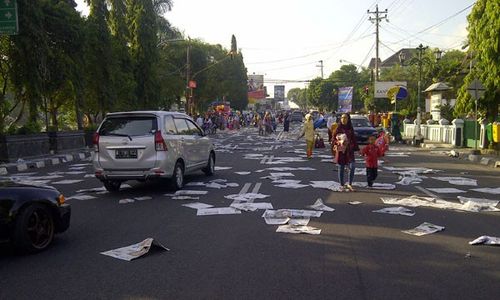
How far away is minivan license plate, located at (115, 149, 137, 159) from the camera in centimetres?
1099

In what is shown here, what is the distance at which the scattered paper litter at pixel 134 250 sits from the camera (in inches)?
247

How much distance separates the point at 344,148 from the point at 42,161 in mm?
12077

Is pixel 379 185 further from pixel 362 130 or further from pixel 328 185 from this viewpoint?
pixel 362 130

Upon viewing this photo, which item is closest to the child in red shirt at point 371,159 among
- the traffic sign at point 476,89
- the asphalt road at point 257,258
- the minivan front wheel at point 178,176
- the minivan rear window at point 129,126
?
the asphalt road at point 257,258

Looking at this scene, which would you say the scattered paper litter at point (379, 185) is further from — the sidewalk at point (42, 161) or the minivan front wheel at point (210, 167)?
the sidewalk at point (42, 161)

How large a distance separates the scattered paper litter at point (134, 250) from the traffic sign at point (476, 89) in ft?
53.3

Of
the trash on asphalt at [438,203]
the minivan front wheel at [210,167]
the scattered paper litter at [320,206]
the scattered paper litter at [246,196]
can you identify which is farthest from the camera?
the minivan front wheel at [210,167]

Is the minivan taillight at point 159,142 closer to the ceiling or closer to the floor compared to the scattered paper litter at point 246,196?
closer to the ceiling

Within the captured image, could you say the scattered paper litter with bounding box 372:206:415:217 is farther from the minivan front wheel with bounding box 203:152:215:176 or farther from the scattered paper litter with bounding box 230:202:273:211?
the minivan front wheel with bounding box 203:152:215:176

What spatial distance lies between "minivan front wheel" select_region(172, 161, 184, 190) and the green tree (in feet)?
42.4

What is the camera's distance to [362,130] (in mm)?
27000

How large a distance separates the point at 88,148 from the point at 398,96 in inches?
756

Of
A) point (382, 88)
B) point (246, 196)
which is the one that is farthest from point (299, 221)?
point (382, 88)

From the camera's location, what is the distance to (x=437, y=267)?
5809mm
